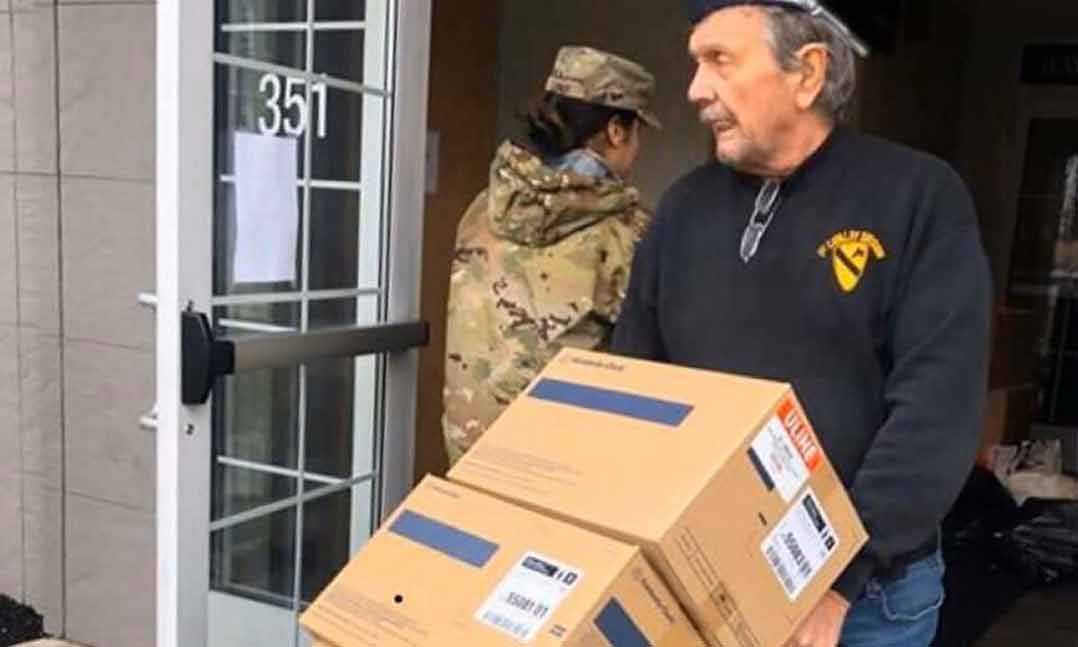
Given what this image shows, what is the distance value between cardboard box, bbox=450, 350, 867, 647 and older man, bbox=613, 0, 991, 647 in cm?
9

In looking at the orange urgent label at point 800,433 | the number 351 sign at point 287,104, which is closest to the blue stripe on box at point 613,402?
the orange urgent label at point 800,433

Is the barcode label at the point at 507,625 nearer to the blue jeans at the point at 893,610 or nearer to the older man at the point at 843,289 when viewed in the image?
the older man at the point at 843,289

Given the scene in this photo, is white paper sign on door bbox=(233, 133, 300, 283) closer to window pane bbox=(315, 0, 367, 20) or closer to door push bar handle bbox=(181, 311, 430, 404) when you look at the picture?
door push bar handle bbox=(181, 311, 430, 404)

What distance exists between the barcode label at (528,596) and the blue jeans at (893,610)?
0.50m

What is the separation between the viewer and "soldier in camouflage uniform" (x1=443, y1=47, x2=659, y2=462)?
6.29ft

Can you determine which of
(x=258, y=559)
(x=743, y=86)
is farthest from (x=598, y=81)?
(x=258, y=559)

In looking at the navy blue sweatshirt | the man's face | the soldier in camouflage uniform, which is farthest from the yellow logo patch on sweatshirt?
the soldier in camouflage uniform

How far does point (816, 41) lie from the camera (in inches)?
53.2

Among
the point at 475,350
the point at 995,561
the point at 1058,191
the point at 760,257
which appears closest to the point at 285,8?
the point at 475,350

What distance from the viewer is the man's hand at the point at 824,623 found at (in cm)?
129

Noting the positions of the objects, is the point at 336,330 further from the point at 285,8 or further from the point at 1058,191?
the point at 1058,191

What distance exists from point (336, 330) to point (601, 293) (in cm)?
49

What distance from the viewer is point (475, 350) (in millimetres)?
2031

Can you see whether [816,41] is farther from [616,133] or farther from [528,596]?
[528,596]
